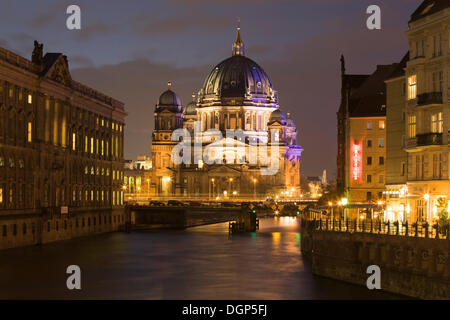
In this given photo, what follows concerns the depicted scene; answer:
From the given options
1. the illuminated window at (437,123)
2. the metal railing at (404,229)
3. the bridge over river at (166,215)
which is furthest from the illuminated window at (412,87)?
the bridge over river at (166,215)

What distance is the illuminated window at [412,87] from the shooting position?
228 feet

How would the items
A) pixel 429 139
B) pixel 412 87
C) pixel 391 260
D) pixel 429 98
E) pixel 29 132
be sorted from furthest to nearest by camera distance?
1. pixel 29 132
2. pixel 412 87
3. pixel 429 139
4. pixel 429 98
5. pixel 391 260

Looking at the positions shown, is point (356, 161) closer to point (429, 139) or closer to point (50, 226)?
point (50, 226)

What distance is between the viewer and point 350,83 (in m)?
120

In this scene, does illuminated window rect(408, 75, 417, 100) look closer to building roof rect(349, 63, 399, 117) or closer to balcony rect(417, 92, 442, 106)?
balcony rect(417, 92, 442, 106)

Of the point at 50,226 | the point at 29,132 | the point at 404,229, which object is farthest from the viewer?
the point at 50,226

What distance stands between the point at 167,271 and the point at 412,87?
24.3 meters

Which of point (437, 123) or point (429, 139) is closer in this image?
point (437, 123)

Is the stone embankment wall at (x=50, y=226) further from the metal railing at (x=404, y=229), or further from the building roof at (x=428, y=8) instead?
the building roof at (x=428, y=8)

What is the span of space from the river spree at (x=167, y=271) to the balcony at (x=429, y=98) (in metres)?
13.6

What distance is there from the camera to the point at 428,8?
69688mm

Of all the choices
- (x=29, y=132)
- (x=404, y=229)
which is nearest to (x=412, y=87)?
(x=404, y=229)

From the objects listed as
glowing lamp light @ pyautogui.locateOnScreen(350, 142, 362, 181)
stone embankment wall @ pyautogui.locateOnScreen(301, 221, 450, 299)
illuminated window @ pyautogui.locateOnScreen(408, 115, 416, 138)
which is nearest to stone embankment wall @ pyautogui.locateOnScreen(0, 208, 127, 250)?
glowing lamp light @ pyautogui.locateOnScreen(350, 142, 362, 181)
